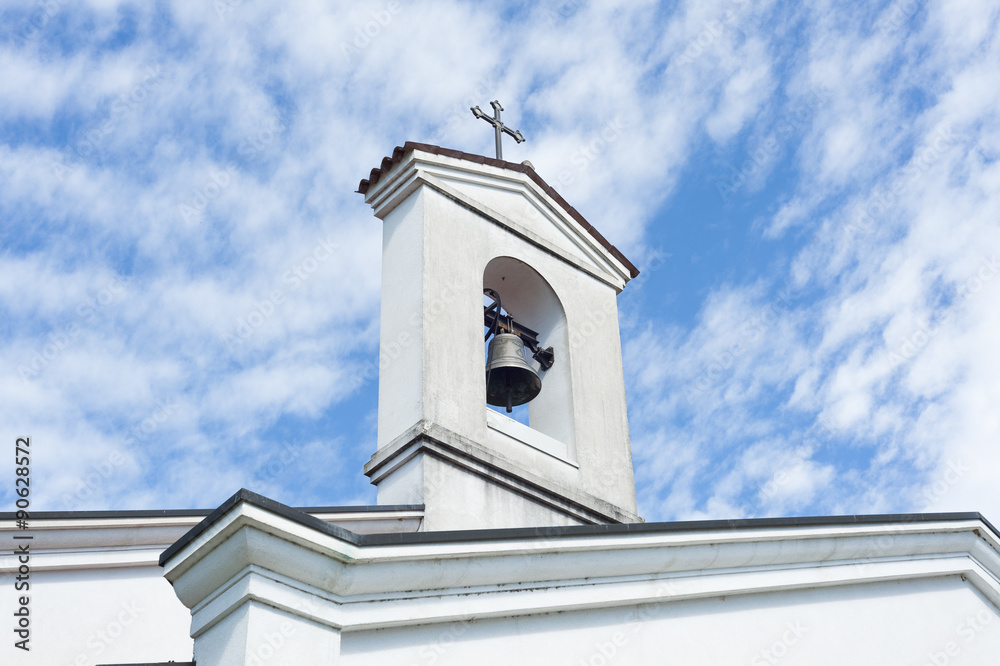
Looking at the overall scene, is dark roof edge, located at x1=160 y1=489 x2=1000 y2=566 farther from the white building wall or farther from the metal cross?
the metal cross

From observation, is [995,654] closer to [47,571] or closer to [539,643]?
[539,643]

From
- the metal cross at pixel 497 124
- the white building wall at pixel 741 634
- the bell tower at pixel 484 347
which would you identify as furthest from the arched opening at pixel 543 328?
the white building wall at pixel 741 634

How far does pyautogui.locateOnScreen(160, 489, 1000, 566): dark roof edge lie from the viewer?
129 inches

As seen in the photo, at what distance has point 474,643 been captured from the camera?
3.62 m

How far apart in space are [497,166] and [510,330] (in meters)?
1.24

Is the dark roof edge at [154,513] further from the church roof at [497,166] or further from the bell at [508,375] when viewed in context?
the church roof at [497,166]

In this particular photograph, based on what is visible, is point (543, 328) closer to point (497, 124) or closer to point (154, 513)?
point (497, 124)

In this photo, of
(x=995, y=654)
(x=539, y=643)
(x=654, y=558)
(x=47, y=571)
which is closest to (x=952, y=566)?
(x=995, y=654)

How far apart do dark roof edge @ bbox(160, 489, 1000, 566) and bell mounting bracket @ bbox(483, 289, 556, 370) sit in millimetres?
3306

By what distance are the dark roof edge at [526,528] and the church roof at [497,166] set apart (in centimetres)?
398

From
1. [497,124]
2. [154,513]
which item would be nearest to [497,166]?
[497,124]

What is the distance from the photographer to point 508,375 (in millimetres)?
7379

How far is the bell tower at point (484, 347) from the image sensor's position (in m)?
6.43

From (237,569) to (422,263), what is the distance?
3.88 m
